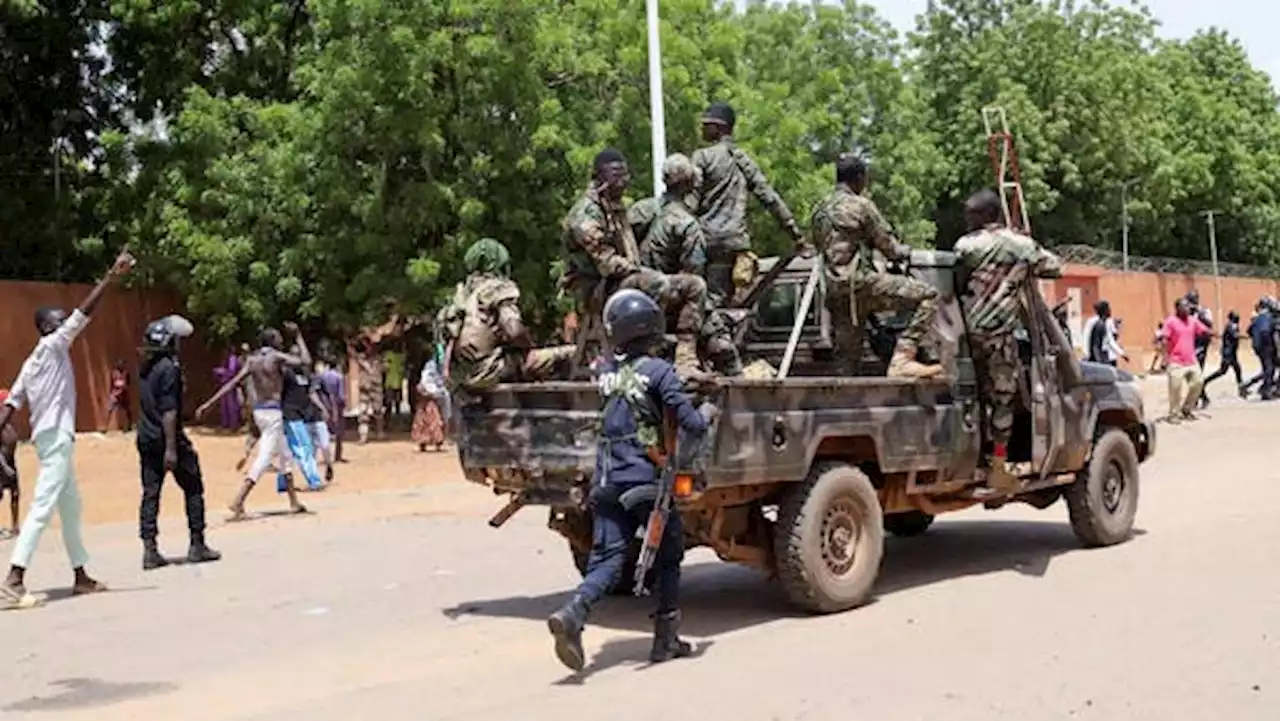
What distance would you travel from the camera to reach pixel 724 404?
296 inches

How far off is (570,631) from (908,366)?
322cm

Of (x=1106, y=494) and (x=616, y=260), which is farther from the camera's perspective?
(x=1106, y=494)

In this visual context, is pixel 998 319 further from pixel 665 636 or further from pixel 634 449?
pixel 665 636

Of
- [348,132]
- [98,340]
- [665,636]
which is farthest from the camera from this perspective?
[98,340]

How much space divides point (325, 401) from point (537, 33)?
679cm

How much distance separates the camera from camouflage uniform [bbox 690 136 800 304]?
947 centimetres

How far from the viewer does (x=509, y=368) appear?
28.1 ft

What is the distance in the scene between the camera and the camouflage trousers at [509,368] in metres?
8.35

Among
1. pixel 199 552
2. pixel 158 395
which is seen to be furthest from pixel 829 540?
pixel 199 552

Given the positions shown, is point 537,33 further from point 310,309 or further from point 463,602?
point 463,602

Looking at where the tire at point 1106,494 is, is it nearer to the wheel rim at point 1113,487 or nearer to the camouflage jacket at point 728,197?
the wheel rim at point 1113,487

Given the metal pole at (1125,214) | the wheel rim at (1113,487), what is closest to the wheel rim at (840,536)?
the wheel rim at (1113,487)

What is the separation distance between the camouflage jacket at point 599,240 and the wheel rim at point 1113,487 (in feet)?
12.7

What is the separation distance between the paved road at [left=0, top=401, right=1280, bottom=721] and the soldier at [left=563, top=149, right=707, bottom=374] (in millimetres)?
1666
